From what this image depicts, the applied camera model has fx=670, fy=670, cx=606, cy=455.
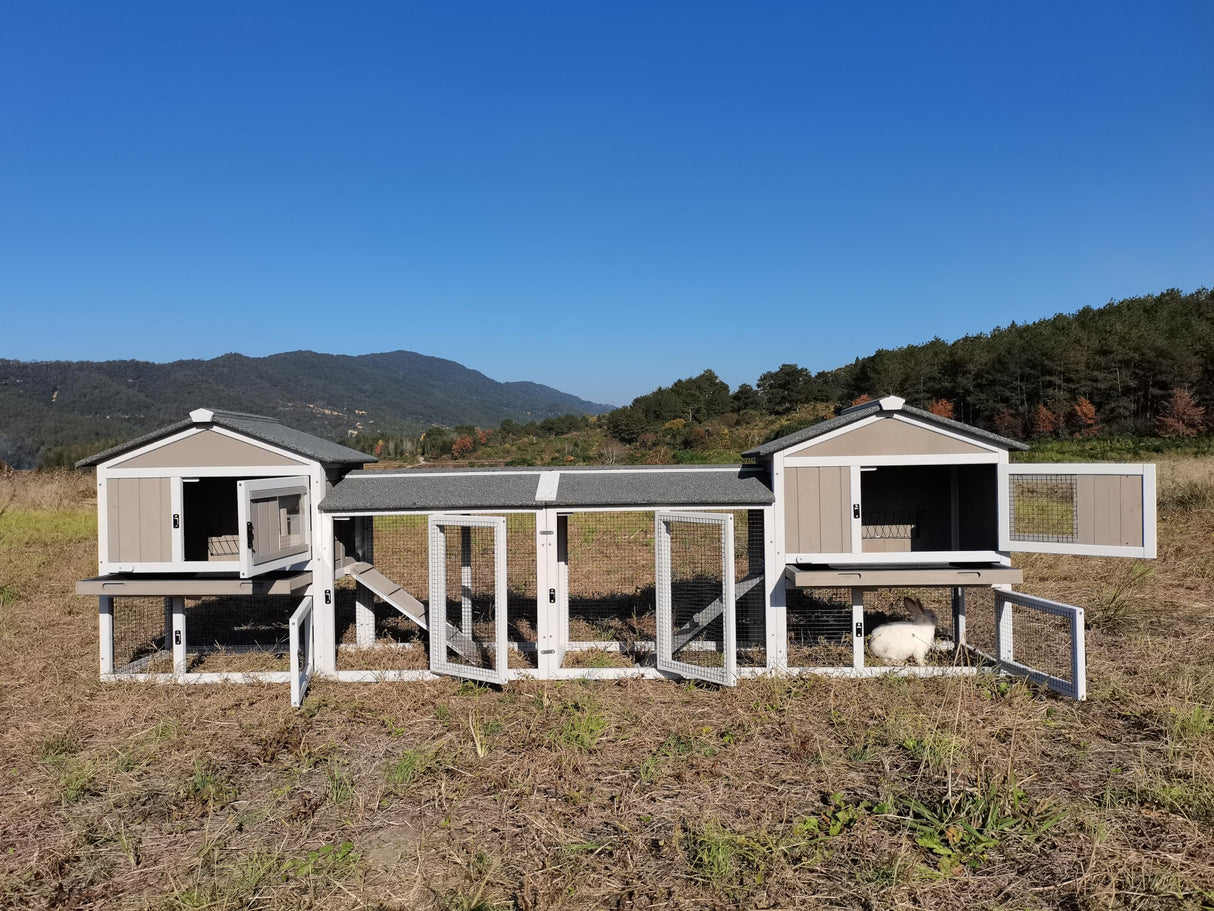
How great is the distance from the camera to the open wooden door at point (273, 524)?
6.04m

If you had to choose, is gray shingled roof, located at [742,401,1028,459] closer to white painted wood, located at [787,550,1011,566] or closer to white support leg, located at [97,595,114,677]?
white painted wood, located at [787,550,1011,566]

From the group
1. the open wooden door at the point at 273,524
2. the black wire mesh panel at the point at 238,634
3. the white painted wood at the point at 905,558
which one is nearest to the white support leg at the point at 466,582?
the open wooden door at the point at 273,524

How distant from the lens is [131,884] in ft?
12.6

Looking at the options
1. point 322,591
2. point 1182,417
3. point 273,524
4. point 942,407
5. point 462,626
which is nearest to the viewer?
point 273,524

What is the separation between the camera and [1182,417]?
34094 millimetres

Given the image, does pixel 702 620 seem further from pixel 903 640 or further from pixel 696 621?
Result: pixel 903 640

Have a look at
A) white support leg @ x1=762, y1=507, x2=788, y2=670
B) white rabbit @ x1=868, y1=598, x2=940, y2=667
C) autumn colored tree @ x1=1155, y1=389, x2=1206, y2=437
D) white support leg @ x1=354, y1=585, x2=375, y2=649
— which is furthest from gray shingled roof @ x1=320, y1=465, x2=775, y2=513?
autumn colored tree @ x1=1155, y1=389, x2=1206, y2=437

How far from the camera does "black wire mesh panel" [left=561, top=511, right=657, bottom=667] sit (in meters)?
8.10

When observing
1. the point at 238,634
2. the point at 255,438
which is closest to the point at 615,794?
the point at 255,438

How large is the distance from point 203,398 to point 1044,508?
272ft

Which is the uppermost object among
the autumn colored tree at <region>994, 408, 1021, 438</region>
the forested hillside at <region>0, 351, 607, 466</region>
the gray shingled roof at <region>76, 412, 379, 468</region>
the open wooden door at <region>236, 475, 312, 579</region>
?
the forested hillside at <region>0, 351, 607, 466</region>

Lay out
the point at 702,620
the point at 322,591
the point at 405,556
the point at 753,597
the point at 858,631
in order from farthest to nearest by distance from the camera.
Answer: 1. the point at 405,556
2. the point at 753,597
3. the point at 702,620
4. the point at 322,591
5. the point at 858,631

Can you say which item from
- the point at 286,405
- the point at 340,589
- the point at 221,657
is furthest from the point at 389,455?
the point at 286,405

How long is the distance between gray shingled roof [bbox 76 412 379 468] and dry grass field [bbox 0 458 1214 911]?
242 centimetres
